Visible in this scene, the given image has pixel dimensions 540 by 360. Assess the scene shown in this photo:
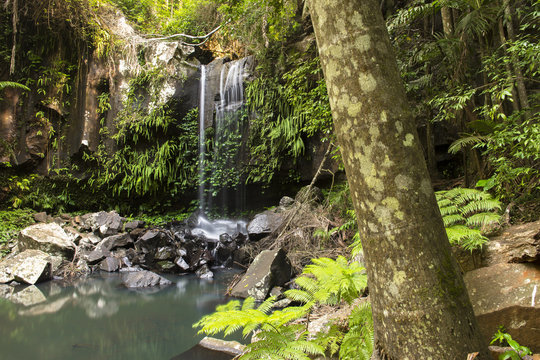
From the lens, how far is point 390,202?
3.93ft

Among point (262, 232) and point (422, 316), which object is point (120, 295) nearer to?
point (262, 232)

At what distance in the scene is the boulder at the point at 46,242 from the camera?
7.39 m

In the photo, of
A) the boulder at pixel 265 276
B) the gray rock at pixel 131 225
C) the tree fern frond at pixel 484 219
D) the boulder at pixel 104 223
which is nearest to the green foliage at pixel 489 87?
the tree fern frond at pixel 484 219

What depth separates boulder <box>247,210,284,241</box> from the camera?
771 centimetres

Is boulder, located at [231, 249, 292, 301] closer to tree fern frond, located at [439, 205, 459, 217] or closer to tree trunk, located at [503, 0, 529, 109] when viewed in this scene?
tree fern frond, located at [439, 205, 459, 217]

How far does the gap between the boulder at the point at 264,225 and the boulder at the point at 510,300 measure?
5.36 meters

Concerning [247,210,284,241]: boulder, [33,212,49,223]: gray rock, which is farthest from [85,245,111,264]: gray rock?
[247,210,284,241]: boulder

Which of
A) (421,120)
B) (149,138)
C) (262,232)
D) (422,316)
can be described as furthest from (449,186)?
(149,138)

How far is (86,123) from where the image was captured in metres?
10.6

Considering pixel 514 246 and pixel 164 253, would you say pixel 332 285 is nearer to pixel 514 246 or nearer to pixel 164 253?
pixel 514 246

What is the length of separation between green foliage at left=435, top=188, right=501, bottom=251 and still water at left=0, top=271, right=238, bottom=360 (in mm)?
2920

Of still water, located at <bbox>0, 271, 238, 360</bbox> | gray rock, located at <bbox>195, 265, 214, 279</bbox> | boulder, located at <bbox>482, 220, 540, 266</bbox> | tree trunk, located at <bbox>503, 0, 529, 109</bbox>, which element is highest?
tree trunk, located at <bbox>503, 0, 529, 109</bbox>

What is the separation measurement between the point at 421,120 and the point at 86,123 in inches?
392

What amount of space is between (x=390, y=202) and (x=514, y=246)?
1921mm
